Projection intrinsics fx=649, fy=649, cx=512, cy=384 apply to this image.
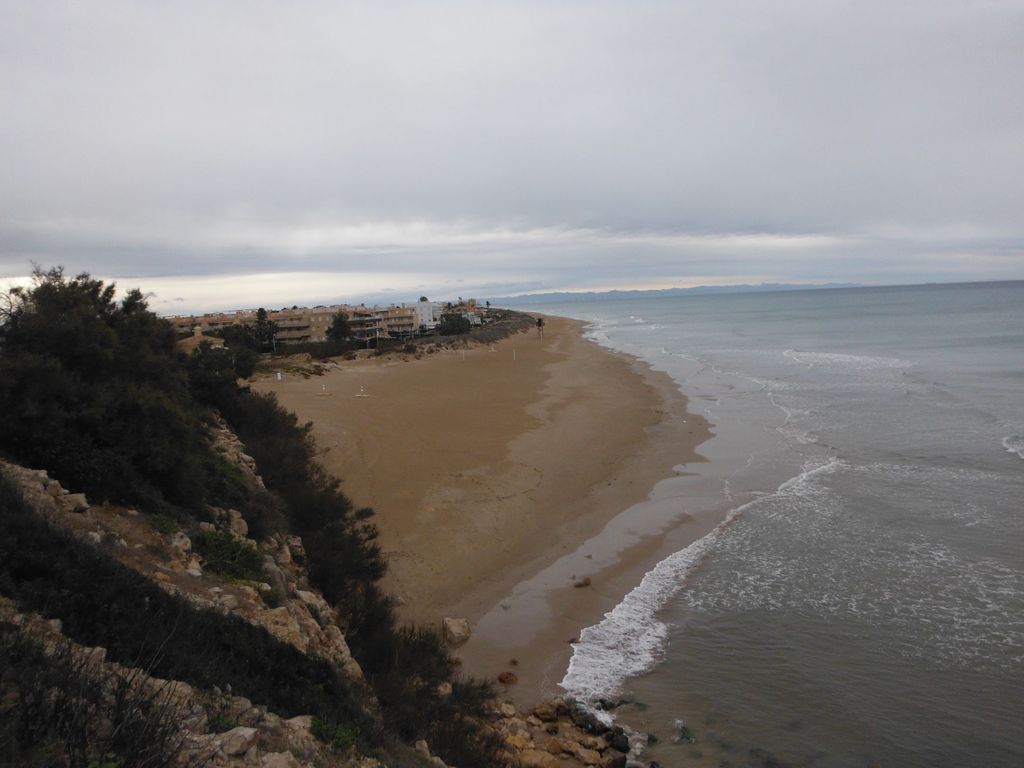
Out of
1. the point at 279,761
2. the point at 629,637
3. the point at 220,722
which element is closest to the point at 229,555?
the point at 220,722

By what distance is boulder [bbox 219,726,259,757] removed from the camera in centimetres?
376

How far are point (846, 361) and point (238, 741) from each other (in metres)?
45.5

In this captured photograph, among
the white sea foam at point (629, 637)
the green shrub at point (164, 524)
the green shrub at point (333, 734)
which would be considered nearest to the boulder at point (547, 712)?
the white sea foam at point (629, 637)

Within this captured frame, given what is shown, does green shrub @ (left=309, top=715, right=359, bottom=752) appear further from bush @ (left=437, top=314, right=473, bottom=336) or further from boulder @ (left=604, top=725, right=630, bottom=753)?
bush @ (left=437, top=314, right=473, bottom=336)

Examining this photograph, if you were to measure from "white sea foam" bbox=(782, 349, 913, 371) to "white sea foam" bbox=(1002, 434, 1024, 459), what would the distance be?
18.5 m

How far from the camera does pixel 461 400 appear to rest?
2795 cm

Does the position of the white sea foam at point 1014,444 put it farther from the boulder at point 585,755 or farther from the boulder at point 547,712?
the boulder at point 585,755

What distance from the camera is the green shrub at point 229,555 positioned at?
277 inches

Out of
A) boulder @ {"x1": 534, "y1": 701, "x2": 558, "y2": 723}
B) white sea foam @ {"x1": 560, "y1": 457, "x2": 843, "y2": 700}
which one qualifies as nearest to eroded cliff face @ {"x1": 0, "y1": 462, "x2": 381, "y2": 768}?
boulder @ {"x1": 534, "y1": 701, "x2": 558, "y2": 723}

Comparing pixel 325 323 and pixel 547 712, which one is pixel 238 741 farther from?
pixel 325 323

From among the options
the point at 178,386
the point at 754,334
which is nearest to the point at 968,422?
the point at 178,386

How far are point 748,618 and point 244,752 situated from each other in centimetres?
814

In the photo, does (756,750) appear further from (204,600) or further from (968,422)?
(968,422)

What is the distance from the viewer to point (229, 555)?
24.4 ft
